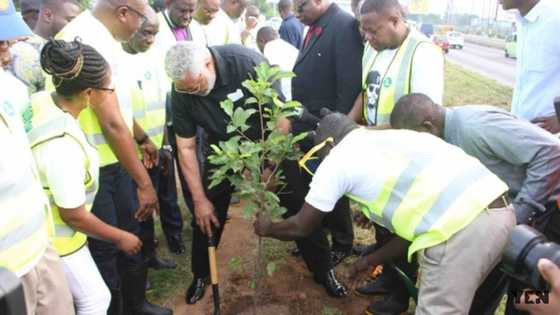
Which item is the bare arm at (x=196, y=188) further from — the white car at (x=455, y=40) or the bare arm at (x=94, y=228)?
the white car at (x=455, y=40)

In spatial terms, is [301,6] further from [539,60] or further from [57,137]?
[57,137]

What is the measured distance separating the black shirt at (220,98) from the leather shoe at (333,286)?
120cm

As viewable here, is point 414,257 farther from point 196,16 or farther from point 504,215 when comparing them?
point 196,16

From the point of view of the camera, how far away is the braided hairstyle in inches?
83.3

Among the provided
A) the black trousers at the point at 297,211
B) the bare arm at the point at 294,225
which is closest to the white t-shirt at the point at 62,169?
the bare arm at the point at 294,225

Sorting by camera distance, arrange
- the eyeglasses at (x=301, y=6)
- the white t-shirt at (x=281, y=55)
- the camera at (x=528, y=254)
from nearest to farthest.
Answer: the camera at (x=528, y=254) → the eyeglasses at (x=301, y=6) → the white t-shirt at (x=281, y=55)

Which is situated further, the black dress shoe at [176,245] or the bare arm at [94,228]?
the black dress shoe at [176,245]

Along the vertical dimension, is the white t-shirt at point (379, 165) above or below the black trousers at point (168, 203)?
above

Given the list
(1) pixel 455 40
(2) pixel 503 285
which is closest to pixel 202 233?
(2) pixel 503 285

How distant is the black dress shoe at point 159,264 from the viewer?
374 centimetres

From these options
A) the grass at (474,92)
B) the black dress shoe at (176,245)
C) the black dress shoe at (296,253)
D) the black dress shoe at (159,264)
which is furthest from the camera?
the grass at (474,92)

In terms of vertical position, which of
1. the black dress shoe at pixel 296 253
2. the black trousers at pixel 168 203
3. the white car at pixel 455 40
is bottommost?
the white car at pixel 455 40

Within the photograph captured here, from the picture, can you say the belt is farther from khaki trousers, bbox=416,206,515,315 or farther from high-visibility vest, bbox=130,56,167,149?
high-visibility vest, bbox=130,56,167,149

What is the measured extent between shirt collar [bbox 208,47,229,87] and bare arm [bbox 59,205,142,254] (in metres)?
1.10
